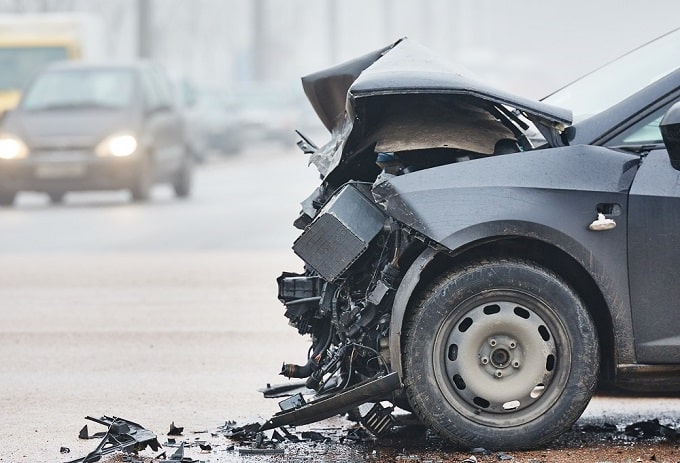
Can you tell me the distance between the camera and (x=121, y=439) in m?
5.89

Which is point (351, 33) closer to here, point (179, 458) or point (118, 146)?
point (118, 146)

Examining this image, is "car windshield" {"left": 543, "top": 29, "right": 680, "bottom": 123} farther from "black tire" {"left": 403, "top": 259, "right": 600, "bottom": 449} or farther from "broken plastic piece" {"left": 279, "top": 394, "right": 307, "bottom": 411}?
"broken plastic piece" {"left": 279, "top": 394, "right": 307, "bottom": 411}

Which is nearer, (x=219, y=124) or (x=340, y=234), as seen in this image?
(x=340, y=234)

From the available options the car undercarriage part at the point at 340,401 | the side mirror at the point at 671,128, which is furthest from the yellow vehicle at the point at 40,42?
the side mirror at the point at 671,128

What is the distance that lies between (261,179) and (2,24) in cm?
631

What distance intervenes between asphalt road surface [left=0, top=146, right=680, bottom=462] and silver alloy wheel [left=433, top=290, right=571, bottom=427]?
0.69ft

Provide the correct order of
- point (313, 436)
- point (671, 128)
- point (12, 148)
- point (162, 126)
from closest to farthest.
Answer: point (671, 128)
point (313, 436)
point (12, 148)
point (162, 126)

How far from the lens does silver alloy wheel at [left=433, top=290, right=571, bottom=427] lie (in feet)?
18.2

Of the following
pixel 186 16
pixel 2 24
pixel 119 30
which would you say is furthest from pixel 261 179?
pixel 186 16

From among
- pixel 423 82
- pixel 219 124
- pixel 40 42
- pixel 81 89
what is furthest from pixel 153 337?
pixel 219 124

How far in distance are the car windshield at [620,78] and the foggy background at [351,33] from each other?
24.0m

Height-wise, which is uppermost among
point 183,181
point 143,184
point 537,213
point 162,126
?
point 162,126

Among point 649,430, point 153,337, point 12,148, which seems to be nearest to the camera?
point 649,430

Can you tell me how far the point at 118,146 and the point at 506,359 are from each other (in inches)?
619
